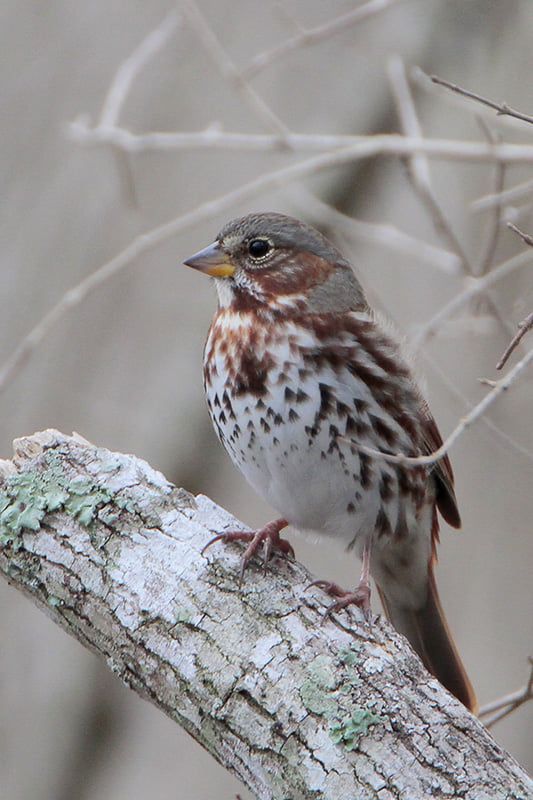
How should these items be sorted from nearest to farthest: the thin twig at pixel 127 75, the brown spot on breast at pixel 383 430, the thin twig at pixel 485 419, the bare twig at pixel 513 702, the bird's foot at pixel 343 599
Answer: the bird's foot at pixel 343 599 < the bare twig at pixel 513 702 < the thin twig at pixel 485 419 < the brown spot on breast at pixel 383 430 < the thin twig at pixel 127 75

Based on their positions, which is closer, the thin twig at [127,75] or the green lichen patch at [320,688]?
the green lichen patch at [320,688]

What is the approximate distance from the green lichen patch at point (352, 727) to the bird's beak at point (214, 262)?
1.69 meters

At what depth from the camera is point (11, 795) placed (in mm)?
A: 5598

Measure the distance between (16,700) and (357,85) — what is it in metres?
3.29

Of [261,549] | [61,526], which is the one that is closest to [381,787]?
[261,549]

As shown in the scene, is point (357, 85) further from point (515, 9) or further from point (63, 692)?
point (63, 692)

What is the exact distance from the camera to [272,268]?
3.88m

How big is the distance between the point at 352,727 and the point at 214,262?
5.70 ft

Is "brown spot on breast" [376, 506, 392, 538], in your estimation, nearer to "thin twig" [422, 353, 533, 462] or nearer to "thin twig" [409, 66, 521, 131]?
"thin twig" [422, 353, 533, 462]

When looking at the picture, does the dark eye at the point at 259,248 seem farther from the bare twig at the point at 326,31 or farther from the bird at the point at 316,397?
the bare twig at the point at 326,31

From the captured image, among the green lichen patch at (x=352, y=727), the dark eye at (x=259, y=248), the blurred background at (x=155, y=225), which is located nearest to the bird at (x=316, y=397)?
the dark eye at (x=259, y=248)

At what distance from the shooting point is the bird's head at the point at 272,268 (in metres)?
3.83

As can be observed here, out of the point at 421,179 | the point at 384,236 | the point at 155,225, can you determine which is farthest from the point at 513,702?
the point at 155,225

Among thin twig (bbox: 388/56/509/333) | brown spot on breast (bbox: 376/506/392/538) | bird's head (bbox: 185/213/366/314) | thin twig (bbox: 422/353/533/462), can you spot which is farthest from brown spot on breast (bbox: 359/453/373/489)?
thin twig (bbox: 388/56/509/333)
